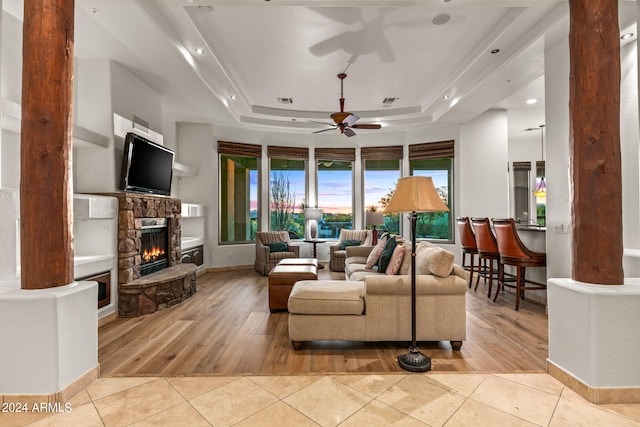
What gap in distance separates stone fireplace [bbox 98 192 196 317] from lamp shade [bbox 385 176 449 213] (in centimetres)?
321

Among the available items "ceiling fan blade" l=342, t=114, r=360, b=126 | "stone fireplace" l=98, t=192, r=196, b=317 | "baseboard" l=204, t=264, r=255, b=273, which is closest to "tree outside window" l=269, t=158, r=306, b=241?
"baseboard" l=204, t=264, r=255, b=273

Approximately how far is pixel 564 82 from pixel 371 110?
3832mm

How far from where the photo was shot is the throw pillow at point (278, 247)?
655cm

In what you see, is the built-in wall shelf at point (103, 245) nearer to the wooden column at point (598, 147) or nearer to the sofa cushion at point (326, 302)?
the sofa cushion at point (326, 302)

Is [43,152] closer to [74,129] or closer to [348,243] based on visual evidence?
[74,129]

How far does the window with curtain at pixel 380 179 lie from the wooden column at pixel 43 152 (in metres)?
6.52

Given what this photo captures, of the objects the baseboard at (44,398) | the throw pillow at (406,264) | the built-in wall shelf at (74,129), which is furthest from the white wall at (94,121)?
the throw pillow at (406,264)

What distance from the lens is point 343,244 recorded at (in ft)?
23.0

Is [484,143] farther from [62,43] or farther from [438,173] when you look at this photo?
[62,43]

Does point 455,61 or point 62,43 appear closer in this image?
point 62,43

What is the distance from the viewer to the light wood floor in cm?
252

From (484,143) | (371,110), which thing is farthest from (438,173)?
(371,110)

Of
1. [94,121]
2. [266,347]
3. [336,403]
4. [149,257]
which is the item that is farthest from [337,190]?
[336,403]

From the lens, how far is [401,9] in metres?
3.44
